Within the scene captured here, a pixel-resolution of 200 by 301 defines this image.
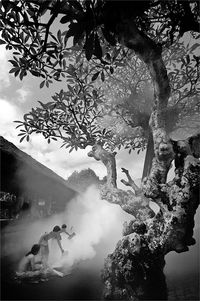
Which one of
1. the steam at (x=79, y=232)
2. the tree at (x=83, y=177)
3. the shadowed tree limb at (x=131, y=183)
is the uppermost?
the tree at (x=83, y=177)

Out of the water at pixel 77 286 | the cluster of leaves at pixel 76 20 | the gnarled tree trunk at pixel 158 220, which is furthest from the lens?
the water at pixel 77 286

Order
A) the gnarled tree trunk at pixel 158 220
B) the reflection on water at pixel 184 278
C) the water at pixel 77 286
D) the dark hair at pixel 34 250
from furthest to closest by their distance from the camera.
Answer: the dark hair at pixel 34 250
the water at pixel 77 286
the reflection on water at pixel 184 278
the gnarled tree trunk at pixel 158 220

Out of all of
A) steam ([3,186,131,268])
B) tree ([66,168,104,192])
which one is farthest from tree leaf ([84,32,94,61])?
tree ([66,168,104,192])

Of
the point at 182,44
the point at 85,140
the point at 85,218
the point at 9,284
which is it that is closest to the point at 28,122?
the point at 85,140

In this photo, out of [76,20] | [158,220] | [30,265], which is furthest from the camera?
[30,265]

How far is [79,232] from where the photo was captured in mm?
18859

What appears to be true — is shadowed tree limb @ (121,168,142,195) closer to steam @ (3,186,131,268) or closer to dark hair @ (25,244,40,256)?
steam @ (3,186,131,268)

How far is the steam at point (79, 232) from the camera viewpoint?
389 inches

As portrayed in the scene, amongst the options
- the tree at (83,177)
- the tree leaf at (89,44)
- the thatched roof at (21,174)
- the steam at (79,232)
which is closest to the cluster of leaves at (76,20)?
the tree leaf at (89,44)

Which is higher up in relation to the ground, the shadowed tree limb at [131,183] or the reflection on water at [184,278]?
the shadowed tree limb at [131,183]

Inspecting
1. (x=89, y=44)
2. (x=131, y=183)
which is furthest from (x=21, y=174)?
(x=89, y=44)

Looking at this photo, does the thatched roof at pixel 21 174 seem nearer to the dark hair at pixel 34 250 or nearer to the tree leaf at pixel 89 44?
the dark hair at pixel 34 250

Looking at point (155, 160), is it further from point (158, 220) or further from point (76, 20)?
point (76, 20)

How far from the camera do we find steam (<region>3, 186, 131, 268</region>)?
9.89 meters
